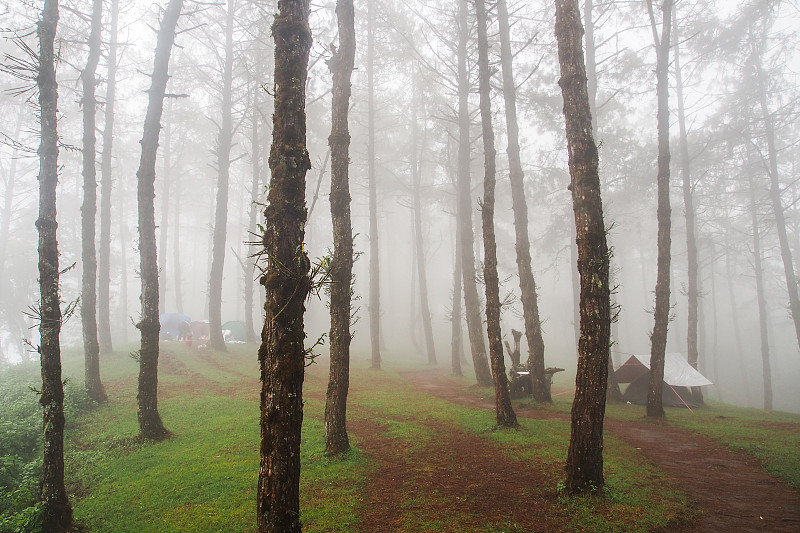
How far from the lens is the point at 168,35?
10.4 m

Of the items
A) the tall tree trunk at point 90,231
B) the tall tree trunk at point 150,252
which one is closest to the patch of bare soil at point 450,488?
the tall tree trunk at point 150,252

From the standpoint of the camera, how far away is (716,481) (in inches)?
251

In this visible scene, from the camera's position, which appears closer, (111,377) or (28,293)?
(111,377)

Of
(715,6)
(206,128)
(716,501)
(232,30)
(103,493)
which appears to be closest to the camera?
(716,501)

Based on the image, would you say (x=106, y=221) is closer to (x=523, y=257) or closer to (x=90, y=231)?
(x=90, y=231)

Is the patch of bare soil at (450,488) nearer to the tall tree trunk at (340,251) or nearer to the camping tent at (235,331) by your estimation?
the tall tree trunk at (340,251)

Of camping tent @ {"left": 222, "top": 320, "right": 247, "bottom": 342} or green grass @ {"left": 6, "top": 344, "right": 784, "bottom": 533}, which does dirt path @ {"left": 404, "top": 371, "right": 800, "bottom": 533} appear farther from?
camping tent @ {"left": 222, "top": 320, "right": 247, "bottom": 342}

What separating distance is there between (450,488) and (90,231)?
48.1 ft

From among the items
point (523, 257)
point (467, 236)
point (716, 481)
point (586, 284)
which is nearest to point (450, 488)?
point (586, 284)

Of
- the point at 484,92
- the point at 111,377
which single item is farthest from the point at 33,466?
the point at 484,92

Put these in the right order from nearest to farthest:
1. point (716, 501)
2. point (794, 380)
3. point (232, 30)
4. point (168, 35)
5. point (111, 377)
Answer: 1. point (716, 501)
2. point (168, 35)
3. point (111, 377)
4. point (232, 30)
5. point (794, 380)

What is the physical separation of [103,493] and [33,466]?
1435 millimetres

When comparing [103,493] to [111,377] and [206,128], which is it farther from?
[206,128]

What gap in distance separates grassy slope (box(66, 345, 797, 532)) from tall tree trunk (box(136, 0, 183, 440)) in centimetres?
69
